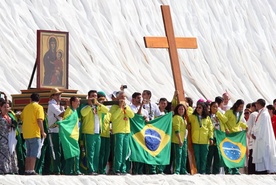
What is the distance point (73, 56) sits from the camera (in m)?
36.7

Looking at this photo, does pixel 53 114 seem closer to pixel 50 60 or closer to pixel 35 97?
pixel 35 97

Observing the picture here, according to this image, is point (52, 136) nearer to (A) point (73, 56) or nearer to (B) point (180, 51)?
(A) point (73, 56)

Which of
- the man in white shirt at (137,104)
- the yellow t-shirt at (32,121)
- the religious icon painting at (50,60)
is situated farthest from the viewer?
the religious icon painting at (50,60)

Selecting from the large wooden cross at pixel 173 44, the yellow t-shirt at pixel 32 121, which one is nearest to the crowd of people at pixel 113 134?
the yellow t-shirt at pixel 32 121

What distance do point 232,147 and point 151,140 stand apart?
211cm

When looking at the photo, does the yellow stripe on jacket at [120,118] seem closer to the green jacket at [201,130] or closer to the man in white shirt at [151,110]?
the man in white shirt at [151,110]

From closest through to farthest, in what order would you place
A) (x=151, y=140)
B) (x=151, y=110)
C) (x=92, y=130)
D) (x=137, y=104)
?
(x=92, y=130) → (x=137, y=104) → (x=151, y=140) → (x=151, y=110)

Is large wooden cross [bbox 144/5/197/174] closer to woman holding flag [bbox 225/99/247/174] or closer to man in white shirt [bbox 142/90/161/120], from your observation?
man in white shirt [bbox 142/90/161/120]

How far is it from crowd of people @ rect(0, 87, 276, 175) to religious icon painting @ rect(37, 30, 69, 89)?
4.63 ft

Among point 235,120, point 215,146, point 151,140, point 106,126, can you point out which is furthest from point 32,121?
point 235,120

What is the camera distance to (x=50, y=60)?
27078mm

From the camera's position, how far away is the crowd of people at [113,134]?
78.4 ft

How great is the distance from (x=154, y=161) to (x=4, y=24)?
1071 cm

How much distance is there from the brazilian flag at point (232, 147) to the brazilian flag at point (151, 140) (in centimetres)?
128
